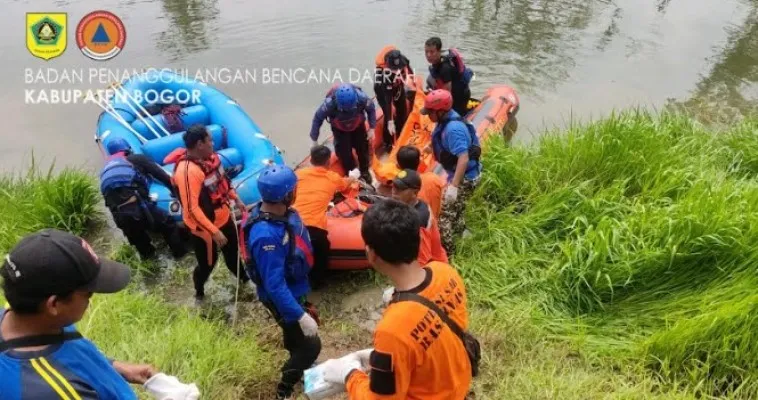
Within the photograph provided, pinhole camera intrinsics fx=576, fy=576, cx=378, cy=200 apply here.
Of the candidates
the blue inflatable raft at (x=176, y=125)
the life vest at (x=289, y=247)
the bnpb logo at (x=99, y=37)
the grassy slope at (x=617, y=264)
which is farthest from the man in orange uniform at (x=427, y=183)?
the bnpb logo at (x=99, y=37)

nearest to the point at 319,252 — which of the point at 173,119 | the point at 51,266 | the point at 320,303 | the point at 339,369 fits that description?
the point at 320,303

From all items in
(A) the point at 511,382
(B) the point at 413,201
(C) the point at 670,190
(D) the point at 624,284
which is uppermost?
(B) the point at 413,201

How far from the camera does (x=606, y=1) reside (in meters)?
11.4

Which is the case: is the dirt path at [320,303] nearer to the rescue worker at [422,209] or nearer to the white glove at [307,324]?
the white glove at [307,324]

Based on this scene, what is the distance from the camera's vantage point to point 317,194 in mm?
4133

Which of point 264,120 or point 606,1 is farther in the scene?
point 606,1

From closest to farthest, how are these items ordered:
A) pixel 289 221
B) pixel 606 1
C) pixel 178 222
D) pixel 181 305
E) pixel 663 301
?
pixel 289 221, pixel 663 301, pixel 181 305, pixel 178 222, pixel 606 1

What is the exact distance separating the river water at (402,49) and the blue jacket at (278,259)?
3992mm

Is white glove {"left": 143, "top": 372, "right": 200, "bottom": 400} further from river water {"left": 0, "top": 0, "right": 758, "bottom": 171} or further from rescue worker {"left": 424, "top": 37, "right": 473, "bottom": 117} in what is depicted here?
river water {"left": 0, "top": 0, "right": 758, "bottom": 171}

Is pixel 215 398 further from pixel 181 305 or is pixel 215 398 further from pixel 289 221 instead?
pixel 181 305

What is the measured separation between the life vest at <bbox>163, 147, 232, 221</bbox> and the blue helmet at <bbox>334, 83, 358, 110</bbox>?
151cm

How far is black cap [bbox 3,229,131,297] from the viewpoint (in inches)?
57.2

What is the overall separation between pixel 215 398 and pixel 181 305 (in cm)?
151

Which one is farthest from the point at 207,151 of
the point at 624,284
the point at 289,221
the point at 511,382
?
the point at 624,284
